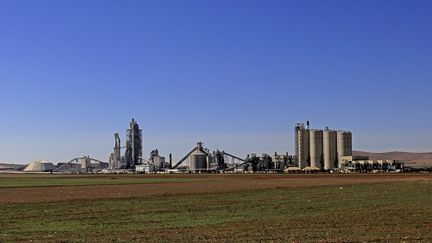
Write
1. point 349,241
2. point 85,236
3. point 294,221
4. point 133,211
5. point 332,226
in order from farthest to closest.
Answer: point 133,211 → point 294,221 → point 332,226 → point 85,236 → point 349,241

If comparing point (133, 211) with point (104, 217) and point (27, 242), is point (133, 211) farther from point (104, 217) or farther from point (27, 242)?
point (27, 242)

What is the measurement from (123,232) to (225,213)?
390 inches

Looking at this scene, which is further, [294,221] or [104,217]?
[104,217]

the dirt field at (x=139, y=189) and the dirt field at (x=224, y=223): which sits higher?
the dirt field at (x=224, y=223)

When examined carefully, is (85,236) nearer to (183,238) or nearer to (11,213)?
(183,238)

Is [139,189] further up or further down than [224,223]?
further down

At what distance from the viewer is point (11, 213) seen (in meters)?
36.2

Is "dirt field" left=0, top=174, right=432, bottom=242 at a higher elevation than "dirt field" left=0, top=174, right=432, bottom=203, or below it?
higher

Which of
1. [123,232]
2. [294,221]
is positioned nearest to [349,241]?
[294,221]

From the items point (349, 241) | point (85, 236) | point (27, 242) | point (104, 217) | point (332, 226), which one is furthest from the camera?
point (104, 217)

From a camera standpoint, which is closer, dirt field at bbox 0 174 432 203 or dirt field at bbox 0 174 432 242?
dirt field at bbox 0 174 432 242

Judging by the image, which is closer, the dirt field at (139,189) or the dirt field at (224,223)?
the dirt field at (224,223)

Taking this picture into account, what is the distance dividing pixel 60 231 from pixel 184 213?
993cm

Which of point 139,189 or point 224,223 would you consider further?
point 139,189
